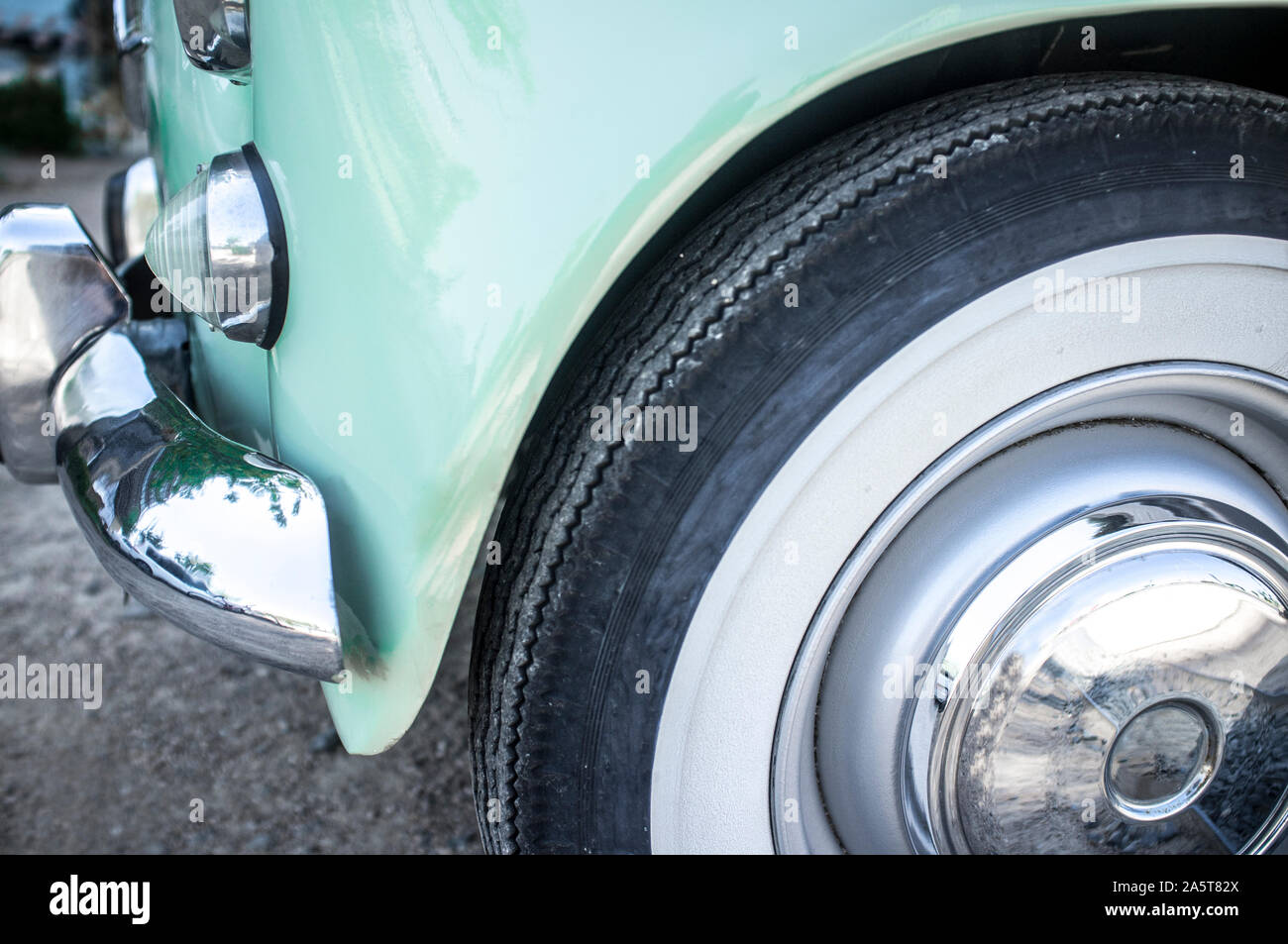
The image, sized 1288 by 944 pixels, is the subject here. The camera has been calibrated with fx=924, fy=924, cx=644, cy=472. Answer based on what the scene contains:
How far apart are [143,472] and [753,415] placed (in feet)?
2.20

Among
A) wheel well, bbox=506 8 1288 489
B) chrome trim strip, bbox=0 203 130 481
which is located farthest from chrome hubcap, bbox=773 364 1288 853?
chrome trim strip, bbox=0 203 130 481

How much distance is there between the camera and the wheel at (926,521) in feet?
2.90

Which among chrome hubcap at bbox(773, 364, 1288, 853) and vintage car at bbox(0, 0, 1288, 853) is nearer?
vintage car at bbox(0, 0, 1288, 853)

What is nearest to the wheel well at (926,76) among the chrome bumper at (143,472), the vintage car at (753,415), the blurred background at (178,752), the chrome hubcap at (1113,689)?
the vintage car at (753,415)

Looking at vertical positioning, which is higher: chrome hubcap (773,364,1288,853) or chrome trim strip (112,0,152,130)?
chrome trim strip (112,0,152,130)

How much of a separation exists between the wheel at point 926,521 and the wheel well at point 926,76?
4 cm

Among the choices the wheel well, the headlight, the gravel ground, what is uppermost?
the headlight

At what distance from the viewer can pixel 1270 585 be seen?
3.49 feet

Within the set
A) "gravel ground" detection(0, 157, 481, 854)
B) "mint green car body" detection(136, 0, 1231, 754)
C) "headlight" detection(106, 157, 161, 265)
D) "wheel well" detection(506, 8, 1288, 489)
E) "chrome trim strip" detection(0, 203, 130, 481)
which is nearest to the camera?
"mint green car body" detection(136, 0, 1231, 754)

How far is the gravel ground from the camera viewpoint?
157 cm

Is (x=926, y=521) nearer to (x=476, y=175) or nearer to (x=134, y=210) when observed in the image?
(x=476, y=175)

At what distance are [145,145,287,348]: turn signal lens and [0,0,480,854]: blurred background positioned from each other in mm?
960

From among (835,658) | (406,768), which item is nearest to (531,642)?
(835,658)

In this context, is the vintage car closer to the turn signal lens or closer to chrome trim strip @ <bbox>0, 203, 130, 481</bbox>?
the turn signal lens
